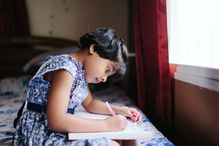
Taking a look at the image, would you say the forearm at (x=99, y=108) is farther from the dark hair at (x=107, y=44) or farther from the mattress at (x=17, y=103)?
the dark hair at (x=107, y=44)

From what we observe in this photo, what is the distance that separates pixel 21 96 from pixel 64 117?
1.73m

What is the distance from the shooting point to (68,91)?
1.01 metres

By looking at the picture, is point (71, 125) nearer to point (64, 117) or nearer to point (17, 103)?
point (64, 117)

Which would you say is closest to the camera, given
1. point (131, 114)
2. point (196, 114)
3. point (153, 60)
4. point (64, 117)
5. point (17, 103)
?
point (64, 117)

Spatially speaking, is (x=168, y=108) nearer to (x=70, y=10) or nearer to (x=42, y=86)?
(x=42, y=86)

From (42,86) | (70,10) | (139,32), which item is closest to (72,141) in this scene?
(42,86)

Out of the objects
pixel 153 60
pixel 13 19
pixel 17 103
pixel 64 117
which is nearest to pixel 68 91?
pixel 64 117

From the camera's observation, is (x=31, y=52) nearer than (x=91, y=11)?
Yes

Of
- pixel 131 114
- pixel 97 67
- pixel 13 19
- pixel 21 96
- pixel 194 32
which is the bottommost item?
pixel 21 96

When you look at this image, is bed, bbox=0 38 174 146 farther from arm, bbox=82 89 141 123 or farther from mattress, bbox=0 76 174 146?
arm, bbox=82 89 141 123

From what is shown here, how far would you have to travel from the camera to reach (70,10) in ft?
10.6

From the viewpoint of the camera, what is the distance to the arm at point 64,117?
984mm

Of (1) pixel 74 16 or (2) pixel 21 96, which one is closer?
(2) pixel 21 96

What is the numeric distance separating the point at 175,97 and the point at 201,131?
366 millimetres
